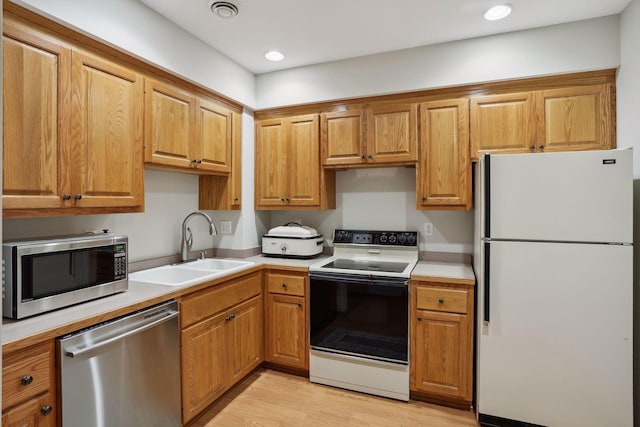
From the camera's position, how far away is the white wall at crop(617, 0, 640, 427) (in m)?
2.11

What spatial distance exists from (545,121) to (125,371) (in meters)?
2.88

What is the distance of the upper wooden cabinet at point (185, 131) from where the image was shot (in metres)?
2.35

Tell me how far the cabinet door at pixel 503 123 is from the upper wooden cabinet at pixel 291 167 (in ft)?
3.98

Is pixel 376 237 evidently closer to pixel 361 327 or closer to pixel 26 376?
pixel 361 327

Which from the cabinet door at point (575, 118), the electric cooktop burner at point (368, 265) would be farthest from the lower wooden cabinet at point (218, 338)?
the cabinet door at point (575, 118)

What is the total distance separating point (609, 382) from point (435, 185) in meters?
1.52

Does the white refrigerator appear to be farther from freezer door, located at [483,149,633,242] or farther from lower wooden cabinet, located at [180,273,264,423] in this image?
lower wooden cabinet, located at [180,273,264,423]

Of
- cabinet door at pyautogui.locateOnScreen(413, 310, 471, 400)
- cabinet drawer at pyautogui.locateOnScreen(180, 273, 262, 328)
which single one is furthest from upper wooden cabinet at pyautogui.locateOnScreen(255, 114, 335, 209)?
cabinet door at pyautogui.locateOnScreen(413, 310, 471, 400)

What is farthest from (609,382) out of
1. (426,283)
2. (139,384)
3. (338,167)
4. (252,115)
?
(252,115)

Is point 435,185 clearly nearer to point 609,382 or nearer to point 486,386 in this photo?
point 486,386

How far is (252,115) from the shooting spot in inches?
132

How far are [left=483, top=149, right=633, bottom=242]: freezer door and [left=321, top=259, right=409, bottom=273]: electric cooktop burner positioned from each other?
75 cm

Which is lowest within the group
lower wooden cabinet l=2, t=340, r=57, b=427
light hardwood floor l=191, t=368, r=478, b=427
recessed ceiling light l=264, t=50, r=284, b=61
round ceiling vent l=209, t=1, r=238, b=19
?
light hardwood floor l=191, t=368, r=478, b=427

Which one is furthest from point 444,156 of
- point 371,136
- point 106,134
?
point 106,134
